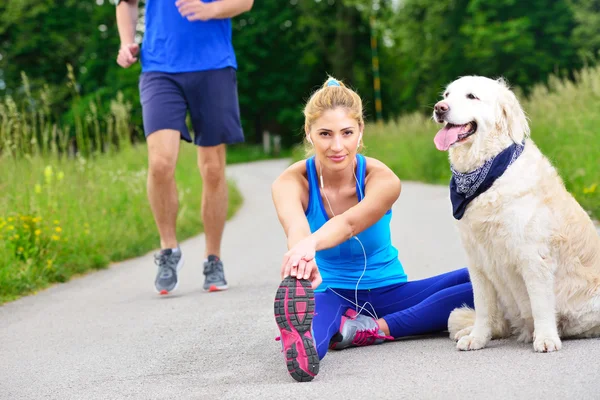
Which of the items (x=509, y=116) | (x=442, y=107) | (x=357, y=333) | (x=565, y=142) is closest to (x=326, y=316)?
(x=357, y=333)

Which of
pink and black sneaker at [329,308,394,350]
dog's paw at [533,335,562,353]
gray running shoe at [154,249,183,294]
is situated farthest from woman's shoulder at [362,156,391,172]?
gray running shoe at [154,249,183,294]

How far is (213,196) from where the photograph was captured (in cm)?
707

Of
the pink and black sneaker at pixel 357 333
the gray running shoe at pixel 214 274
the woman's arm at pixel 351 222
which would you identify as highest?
the woman's arm at pixel 351 222

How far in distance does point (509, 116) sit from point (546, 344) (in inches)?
42.3

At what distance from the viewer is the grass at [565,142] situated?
1012cm

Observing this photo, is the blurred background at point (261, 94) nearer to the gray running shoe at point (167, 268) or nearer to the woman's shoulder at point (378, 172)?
the woman's shoulder at point (378, 172)

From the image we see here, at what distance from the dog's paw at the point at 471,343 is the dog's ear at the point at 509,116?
3.16 feet

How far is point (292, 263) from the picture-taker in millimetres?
3992

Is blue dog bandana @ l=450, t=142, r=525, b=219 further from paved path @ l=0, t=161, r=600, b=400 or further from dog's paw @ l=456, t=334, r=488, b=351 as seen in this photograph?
paved path @ l=0, t=161, r=600, b=400

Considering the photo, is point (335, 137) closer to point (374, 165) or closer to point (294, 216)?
point (374, 165)

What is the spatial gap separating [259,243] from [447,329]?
5434 millimetres

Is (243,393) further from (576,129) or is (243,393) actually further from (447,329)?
(576,129)

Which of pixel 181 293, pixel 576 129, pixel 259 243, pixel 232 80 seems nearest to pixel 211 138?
pixel 232 80

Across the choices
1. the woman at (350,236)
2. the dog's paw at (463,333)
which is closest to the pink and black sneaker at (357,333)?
the woman at (350,236)
